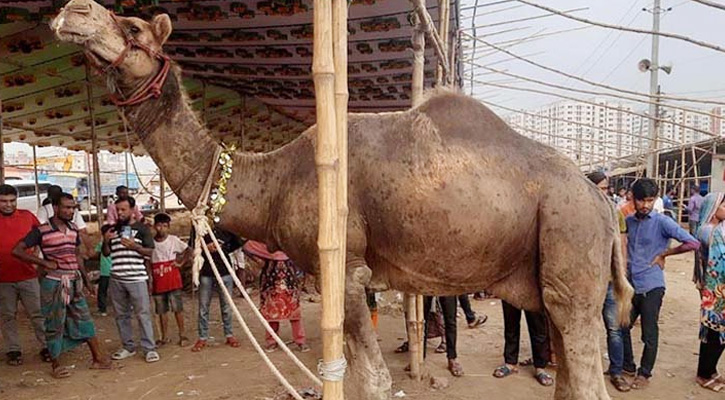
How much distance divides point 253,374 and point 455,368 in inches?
77.1

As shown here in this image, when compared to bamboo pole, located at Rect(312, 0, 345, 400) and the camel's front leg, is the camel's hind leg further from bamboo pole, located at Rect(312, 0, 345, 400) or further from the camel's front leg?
bamboo pole, located at Rect(312, 0, 345, 400)

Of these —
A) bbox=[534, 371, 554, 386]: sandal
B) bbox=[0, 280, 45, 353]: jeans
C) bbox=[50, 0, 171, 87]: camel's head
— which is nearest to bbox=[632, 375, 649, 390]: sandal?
bbox=[534, 371, 554, 386]: sandal

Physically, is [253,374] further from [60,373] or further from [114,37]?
[114,37]

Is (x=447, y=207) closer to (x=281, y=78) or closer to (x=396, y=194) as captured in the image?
(x=396, y=194)

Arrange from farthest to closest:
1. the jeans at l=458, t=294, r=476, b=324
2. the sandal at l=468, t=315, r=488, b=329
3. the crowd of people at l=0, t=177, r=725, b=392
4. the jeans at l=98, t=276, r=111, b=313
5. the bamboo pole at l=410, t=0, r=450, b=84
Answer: the jeans at l=98, t=276, r=111, b=313 < the sandal at l=468, t=315, r=488, b=329 < the jeans at l=458, t=294, r=476, b=324 < the crowd of people at l=0, t=177, r=725, b=392 < the bamboo pole at l=410, t=0, r=450, b=84

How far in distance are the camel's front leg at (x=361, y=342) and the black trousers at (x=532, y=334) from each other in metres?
2.95

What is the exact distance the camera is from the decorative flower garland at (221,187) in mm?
2816

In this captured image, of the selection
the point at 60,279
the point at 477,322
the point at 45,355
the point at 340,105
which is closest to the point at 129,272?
the point at 60,279

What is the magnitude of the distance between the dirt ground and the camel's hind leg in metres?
2.30

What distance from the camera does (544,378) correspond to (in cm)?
523

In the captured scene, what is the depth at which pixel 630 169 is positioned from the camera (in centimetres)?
2439

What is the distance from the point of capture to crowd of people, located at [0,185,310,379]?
546 cm

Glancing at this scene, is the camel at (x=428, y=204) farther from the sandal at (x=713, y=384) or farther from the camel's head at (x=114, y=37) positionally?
the sandal at (x=713, y=384)

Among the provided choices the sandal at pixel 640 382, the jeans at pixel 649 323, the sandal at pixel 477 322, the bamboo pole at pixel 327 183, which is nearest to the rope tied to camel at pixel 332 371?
the bamboo pole at pixel 327 183
